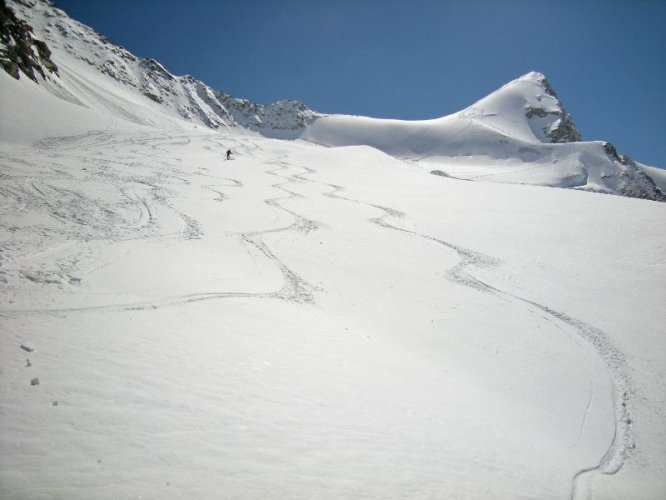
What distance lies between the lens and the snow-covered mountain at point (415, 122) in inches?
3068

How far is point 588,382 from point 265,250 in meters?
8.16

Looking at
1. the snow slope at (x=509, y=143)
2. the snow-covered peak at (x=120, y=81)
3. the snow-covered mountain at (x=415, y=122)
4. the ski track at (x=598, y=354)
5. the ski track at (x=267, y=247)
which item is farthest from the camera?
the snow slope at (x=509, y=143)

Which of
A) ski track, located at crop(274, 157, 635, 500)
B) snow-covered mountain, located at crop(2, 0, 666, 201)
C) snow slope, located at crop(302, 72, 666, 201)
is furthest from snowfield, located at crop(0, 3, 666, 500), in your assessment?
snow slope, located at crop(302, 72, 666, 201)

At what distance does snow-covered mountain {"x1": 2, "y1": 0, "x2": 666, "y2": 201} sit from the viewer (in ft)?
256

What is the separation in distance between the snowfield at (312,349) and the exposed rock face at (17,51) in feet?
106

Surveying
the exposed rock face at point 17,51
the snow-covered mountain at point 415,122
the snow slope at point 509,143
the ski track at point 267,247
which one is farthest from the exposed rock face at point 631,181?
the exposed rock face at point 17,51

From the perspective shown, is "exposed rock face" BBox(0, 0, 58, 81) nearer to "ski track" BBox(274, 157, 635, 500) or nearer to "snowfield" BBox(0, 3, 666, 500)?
"snowfield" BBox(0, 3, 666, 500)

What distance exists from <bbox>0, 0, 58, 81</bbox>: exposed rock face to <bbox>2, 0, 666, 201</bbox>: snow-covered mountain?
2.74 meters

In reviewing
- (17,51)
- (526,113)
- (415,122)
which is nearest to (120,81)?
(17,51)

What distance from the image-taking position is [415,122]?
121 metres

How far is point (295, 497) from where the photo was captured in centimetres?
315

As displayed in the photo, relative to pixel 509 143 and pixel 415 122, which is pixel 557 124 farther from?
pixel 415 122

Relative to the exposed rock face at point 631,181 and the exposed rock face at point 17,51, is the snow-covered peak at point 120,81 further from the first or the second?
the exposed rock face at point 631,181

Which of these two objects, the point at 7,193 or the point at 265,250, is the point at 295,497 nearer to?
the point at 265,250
